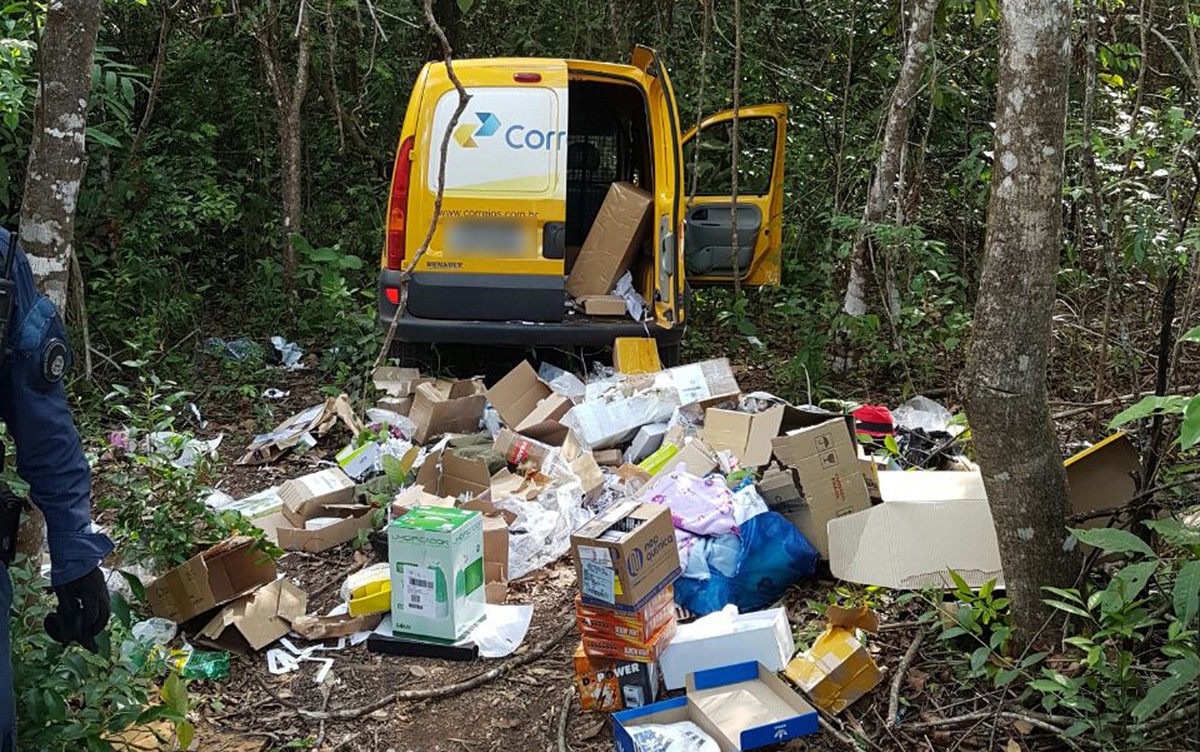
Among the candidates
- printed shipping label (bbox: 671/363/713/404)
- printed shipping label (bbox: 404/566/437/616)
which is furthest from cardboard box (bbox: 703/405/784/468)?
printed shipping label (bbox: 404/566/437/616)

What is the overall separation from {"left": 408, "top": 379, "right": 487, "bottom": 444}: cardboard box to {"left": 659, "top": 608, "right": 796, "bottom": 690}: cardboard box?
8.68 ft

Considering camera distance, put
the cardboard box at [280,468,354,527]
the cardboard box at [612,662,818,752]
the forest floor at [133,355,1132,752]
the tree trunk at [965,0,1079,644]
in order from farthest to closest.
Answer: the cardboard box at [280,468,354,527] < the forest floor at [133,355,1132,752] < the cardboard box at [612,662,818,752] < the tree trunk at [965,0,1079,644]

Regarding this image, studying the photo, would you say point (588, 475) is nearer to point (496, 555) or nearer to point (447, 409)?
point (496, 555)

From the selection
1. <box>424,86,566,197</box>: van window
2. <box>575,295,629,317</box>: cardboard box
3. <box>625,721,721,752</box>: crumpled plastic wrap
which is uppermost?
<box>424,86,566,197</box>: van window

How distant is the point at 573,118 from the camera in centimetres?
784

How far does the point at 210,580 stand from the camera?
4246 mm

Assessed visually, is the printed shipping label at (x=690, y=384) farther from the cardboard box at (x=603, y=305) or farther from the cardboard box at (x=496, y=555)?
the cardboard box at (x=496, y=555)

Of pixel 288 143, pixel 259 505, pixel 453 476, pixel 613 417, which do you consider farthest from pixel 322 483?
pixel 288 143

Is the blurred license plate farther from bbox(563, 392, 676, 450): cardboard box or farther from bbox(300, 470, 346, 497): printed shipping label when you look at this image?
bbox(300, 470, 346, 497): printed shipping label

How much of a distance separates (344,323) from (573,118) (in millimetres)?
2128

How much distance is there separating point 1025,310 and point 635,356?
11.0ft

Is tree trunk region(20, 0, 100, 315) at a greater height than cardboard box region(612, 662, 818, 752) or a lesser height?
greater

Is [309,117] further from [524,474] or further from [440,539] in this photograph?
[440,539]

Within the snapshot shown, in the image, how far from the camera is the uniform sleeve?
9.20 feet
